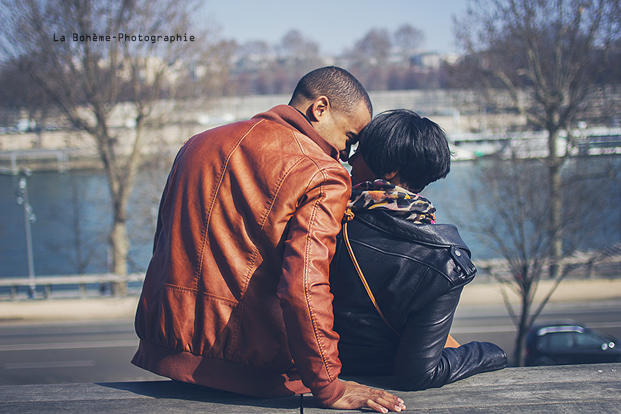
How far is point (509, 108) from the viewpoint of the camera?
15.8 meters

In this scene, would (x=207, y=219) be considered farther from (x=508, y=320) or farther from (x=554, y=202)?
(x=508, y=320)

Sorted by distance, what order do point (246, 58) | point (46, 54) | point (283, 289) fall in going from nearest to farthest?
point (283, 289) → point (46, 54) → point (246, 58)

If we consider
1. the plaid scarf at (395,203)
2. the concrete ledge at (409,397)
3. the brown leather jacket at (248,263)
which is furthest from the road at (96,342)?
the plaid scarf at (395,203)

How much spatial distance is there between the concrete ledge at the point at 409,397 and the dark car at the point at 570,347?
817 cm

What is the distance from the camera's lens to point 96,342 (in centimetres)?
1352

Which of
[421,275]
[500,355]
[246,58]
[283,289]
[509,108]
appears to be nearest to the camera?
[283,289]

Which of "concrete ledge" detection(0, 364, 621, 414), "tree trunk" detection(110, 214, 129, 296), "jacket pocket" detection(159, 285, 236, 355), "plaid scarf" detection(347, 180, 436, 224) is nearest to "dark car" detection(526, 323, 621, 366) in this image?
"concrete ledge" detection(0, 364, 621, 414)

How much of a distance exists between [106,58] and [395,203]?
52.5ft

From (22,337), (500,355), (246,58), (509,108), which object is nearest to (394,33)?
(246,58)

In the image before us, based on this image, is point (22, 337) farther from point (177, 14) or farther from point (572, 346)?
point (572, 346)

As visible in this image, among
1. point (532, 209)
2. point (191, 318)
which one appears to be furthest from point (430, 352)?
point (532, 209)

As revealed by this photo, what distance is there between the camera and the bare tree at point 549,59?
529 inches

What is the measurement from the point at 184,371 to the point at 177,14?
15.6 m

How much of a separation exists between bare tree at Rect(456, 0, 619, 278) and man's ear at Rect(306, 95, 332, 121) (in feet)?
40.2
